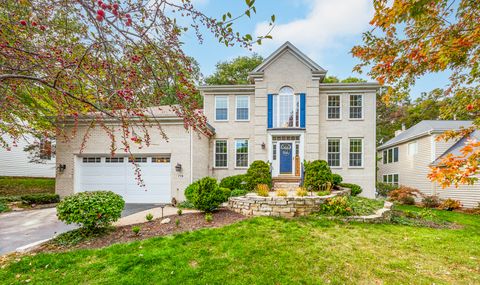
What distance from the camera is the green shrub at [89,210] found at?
19.0 ft

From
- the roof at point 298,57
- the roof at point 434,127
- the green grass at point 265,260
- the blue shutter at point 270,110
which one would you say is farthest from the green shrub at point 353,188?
the green grass at point 265,260

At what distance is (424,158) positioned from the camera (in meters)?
15.3

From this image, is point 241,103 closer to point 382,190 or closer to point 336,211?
point 336,211

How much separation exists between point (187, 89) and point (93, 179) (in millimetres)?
10552

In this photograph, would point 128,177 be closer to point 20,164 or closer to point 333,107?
point 333,107

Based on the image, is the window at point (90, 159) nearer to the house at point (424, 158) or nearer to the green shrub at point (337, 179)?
the green shrub at point (337, 179)

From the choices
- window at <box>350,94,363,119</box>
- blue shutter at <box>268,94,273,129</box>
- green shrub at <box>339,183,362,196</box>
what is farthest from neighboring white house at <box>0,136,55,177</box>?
window at <box>350,94,363,119</box>

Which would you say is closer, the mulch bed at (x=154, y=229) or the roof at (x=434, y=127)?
the mulch bed at (x=154, y=229)

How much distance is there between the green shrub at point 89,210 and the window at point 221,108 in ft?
29.4

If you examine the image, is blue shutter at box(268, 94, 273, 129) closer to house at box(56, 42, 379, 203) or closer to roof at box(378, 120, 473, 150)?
house at box(56, 42, 379, 203)

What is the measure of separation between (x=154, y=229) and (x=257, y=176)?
6.16 metres

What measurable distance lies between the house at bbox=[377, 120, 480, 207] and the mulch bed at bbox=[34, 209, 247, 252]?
35.0 ft

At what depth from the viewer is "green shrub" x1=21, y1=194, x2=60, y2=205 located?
1041 cm

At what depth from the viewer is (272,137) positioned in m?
14.0
